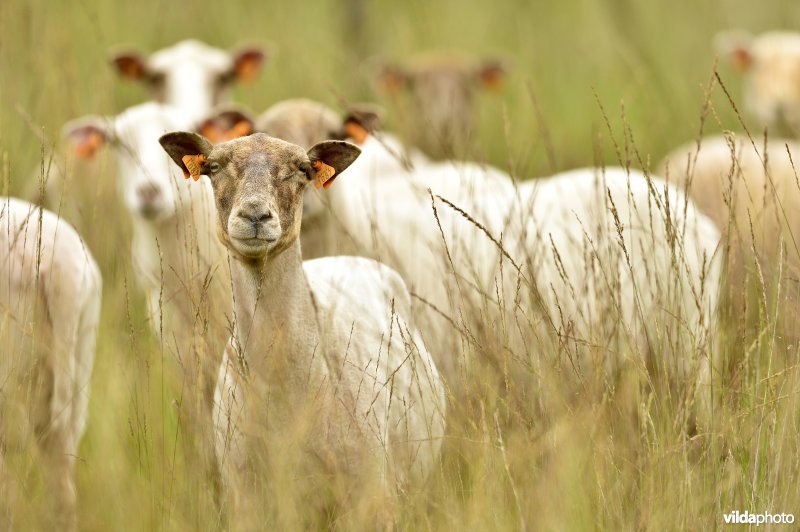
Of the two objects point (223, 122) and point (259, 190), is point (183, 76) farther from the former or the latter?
point (259, 190)

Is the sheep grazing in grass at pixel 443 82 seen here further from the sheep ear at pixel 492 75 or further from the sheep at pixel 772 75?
the sheep at pixel 772 75

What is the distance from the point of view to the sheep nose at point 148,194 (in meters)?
4.86

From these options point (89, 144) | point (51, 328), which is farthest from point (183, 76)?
point (51, 328)

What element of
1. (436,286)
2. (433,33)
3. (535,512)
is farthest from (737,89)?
(535,512)

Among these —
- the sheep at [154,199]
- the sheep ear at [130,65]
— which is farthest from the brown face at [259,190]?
the sheep ear at [130,65]

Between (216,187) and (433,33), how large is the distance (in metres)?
6.88

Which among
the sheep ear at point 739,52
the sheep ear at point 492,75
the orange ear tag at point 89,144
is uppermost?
the sheep ear at point 492,75

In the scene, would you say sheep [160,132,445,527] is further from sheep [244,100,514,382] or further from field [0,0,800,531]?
sheep [244,100,514,382]

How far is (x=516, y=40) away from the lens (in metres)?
11.6

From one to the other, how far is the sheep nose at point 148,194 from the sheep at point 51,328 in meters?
0.86

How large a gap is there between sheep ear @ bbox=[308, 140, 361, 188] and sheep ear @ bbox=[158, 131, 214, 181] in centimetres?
31

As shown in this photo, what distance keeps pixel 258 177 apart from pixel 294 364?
548mm

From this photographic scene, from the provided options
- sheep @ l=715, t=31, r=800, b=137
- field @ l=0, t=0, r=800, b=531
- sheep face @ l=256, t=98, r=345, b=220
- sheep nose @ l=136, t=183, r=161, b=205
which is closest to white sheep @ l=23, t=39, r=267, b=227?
field @ l=0, t=0, r=800, b=531

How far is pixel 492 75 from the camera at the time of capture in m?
9.27
